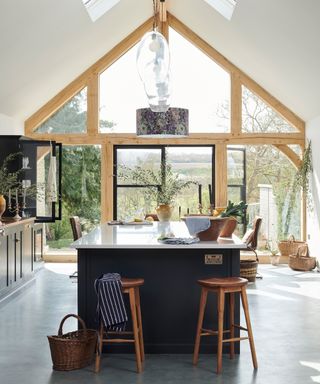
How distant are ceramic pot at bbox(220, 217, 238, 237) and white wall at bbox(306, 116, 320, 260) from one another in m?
5.11

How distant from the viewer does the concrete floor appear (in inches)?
188

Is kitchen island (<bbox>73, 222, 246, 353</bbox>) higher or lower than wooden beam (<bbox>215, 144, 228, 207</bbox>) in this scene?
lower

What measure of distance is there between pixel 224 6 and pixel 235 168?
3.20m

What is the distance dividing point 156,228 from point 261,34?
3462 mm

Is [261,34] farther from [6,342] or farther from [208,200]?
[6,342]

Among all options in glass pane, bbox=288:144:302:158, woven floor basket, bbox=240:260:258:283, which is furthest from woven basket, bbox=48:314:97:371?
glass pane, bbox=288:144:302:158

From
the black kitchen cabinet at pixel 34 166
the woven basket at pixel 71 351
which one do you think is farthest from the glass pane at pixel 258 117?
the woven basket at pixel 71 351

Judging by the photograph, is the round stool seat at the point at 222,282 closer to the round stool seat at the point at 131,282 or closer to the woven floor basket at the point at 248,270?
the round stool seat at the point at 131,282

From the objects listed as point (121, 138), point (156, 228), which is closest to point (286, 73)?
point (121, 138)

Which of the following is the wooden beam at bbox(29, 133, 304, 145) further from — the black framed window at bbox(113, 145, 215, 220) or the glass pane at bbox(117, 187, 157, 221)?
the glass pane at bbox(117, 187, 157, 221)

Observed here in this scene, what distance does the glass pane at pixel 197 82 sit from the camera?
1166 centimetres

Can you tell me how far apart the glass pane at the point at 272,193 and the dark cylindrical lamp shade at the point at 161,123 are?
17.0ft

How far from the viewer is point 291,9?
7.52 m

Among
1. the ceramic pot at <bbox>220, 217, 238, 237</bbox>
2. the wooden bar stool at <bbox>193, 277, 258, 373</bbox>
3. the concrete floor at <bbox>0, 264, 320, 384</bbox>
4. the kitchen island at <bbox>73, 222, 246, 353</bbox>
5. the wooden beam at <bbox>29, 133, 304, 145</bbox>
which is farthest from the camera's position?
the wooden beam at <bbox>29, 133, 304, 145</bbox>
